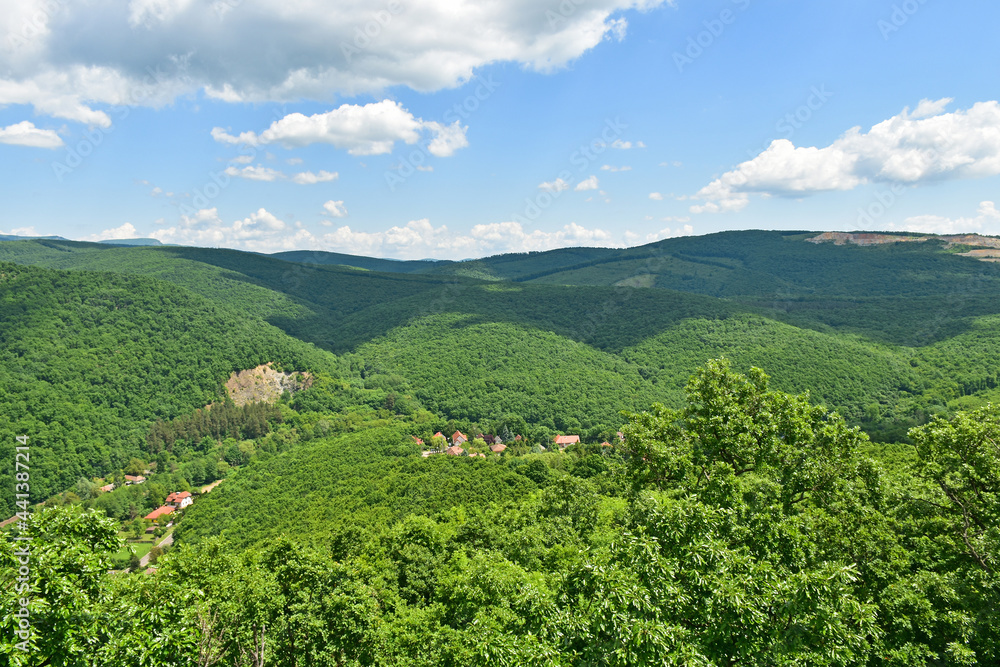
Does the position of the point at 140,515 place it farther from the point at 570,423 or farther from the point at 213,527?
the point at 570,423

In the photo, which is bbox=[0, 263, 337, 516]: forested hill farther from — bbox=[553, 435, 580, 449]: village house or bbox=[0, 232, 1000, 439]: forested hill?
bbox=[553, 435, 580, 449]: village house

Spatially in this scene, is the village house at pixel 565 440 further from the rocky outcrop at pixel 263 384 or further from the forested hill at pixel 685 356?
the rocky outcrop at pixel 263 384

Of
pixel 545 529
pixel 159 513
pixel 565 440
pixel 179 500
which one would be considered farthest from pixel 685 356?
pixel 159 513

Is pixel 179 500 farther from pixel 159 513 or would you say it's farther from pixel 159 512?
pixel 159 513

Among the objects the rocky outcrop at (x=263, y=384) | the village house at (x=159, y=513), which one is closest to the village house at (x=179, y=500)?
the village house at (x=159, y=513)

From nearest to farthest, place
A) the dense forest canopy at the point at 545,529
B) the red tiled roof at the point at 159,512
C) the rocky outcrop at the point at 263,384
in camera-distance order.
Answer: the dense forest canopy at the point at 545,529 → the red tiled roof at the point at 159,512 → the rocky outcrop at the point at 263,384

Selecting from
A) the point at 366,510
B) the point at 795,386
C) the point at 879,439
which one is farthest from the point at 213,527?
the point at 795,386

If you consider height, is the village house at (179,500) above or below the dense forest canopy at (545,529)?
below

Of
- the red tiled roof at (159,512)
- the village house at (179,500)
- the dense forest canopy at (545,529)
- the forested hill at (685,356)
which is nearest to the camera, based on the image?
the dense forest canopy at (545,529)

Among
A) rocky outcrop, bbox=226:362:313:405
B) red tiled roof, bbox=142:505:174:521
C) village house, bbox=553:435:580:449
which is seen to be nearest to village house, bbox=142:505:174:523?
red tiled roof, bbox=142:505:174:521
